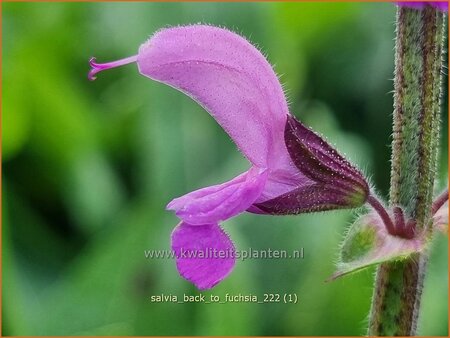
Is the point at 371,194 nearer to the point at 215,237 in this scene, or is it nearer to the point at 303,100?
the point at 215,237

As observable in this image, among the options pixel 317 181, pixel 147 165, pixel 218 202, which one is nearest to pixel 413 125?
pixel 317 181

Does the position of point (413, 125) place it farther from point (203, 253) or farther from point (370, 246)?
point (203, 253)

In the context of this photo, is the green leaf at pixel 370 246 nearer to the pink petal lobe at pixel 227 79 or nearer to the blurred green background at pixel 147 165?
the pink petal lobe at pixel 227 79

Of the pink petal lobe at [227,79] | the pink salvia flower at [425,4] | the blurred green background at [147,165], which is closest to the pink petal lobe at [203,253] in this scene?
the pink petal lobe at [227,79]

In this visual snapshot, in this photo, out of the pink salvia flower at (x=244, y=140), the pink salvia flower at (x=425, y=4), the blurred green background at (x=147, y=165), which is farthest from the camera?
the blurred green background at (x=147, y=165)

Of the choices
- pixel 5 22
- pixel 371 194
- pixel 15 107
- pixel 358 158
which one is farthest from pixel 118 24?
pixel 371 194
